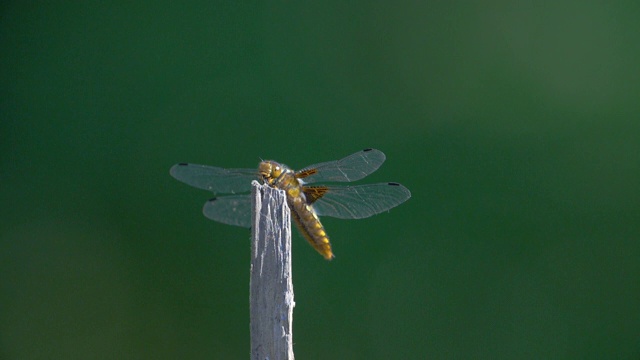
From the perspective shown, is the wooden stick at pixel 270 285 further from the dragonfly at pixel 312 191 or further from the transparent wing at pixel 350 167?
the transparent wing at pixel 350 167

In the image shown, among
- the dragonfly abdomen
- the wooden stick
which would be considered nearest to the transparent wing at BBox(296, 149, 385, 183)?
the dragonfly abdomen

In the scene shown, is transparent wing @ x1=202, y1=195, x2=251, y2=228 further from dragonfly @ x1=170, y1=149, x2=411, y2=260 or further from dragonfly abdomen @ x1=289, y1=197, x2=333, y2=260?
dragonfly abdomen @ x1=289, y1=197, x2=333, y2=260

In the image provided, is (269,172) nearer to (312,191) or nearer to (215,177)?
(312,191)

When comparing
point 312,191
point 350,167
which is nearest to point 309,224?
point 312,191

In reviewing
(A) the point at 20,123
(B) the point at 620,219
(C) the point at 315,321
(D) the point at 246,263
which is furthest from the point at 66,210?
(B) the point at 620,219

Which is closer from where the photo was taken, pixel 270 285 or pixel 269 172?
pixel 270 285

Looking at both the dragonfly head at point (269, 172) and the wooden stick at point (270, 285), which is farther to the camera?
the dragonfly head at point (269, 172)

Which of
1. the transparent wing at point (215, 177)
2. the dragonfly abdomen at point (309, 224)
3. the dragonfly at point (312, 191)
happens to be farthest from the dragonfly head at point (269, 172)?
the transparent wing at point (215, 177)
